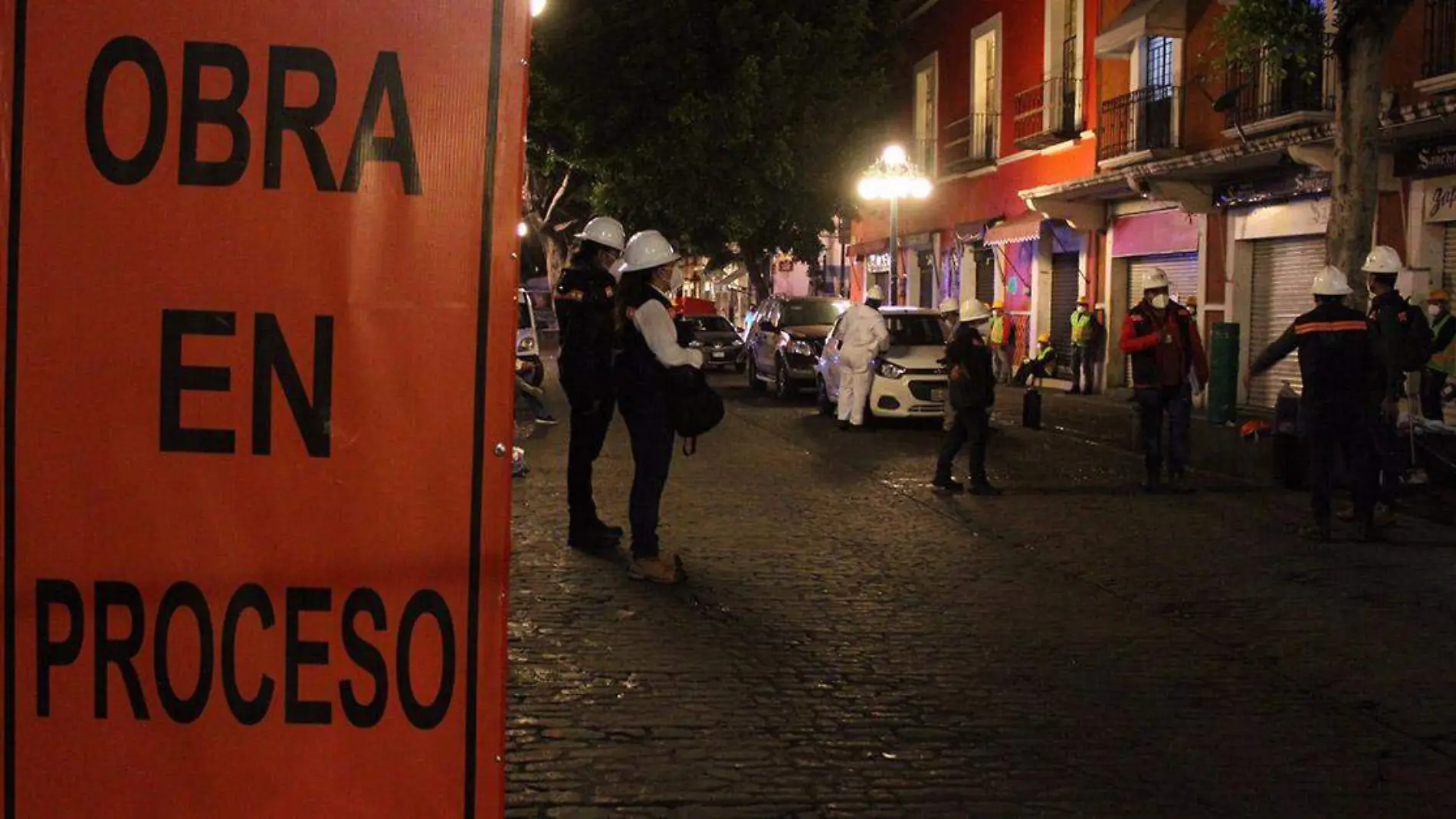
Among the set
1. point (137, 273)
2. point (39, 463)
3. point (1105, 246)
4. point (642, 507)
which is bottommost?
point (642, 507)

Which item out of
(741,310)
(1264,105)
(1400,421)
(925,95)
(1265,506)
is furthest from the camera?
(741,310)

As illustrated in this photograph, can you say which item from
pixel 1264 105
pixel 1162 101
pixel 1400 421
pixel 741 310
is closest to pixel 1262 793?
pixel 1400 421

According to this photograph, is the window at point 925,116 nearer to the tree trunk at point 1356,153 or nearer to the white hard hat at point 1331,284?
the tree trunk at point 1356,153

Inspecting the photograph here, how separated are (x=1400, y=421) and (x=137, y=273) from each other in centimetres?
1282

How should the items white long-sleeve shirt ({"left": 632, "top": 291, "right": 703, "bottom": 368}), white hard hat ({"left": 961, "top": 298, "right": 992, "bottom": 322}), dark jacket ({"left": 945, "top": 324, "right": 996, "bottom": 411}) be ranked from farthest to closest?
white hard hat ({"left": 961, "top": 298, "right": 992, "bottom": 322})
dark jacket ({"left": 945, "top": 324, "right": 996, "bottom": 411})
white long-sleeve shirt ({"left": 632, "top": 291, "right": 703, "bottom": 368})

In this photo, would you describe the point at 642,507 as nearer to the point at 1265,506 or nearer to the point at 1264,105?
the point at 1265,506

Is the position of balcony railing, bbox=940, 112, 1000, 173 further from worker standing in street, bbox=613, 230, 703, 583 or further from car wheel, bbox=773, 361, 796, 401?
worker standing in street, bbox=613, 230, 703, 583

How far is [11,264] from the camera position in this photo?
1981mm

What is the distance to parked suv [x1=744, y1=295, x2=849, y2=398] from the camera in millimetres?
23875

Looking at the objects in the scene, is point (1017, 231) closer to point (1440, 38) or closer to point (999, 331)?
point (999, 331)

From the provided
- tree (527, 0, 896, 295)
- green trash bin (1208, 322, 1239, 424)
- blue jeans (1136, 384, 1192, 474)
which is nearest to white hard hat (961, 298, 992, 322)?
blue jeans (1136, 384, 1192, 474)

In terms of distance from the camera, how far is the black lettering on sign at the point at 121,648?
2023mm

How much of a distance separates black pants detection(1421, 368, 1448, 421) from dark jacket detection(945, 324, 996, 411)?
5968 millimetres

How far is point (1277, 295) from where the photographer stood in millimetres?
21656
